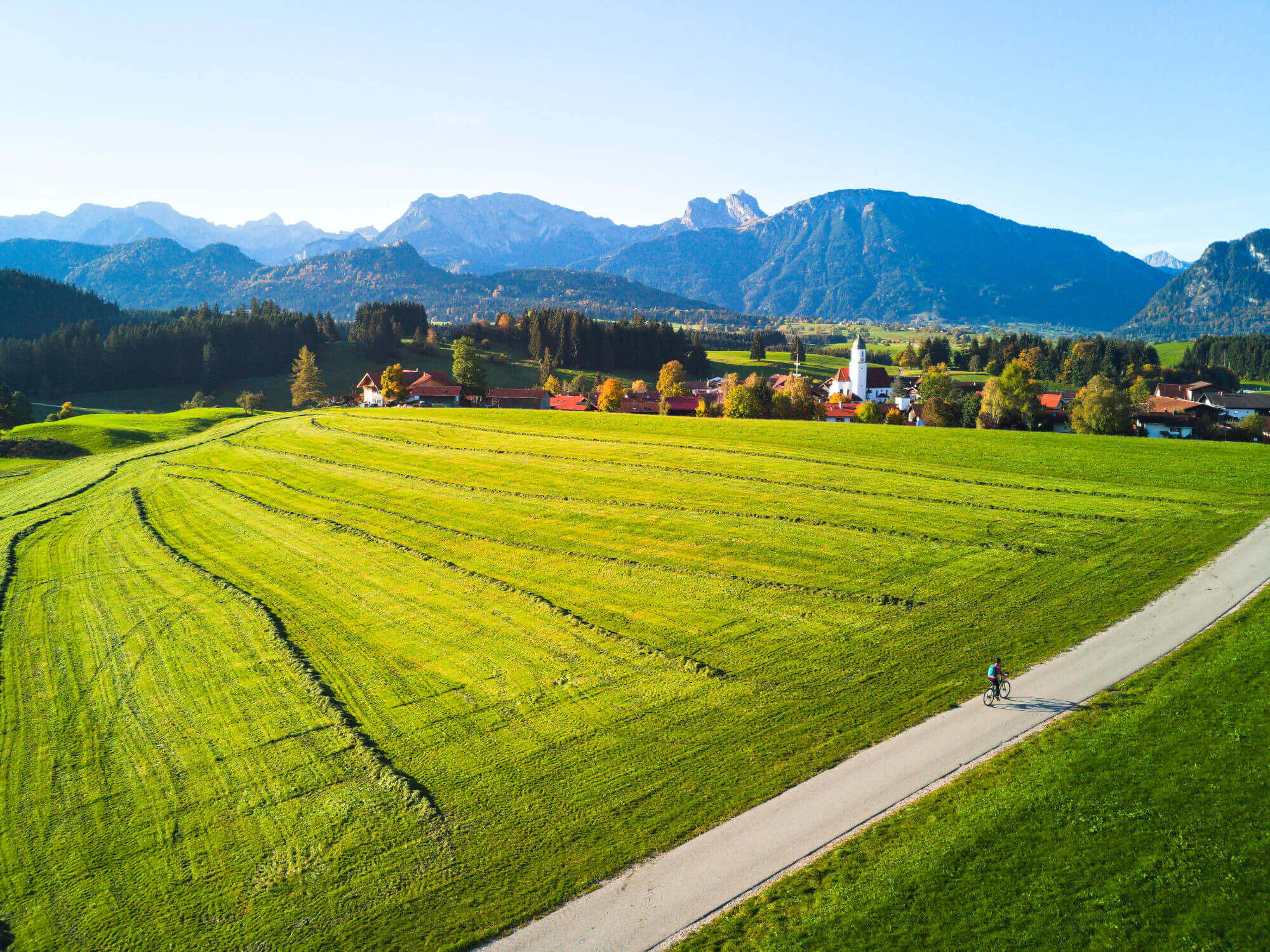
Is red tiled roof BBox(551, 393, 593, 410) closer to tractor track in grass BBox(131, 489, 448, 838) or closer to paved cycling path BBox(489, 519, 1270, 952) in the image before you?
tractor track in grass BBox(131, 489, 448, 838)

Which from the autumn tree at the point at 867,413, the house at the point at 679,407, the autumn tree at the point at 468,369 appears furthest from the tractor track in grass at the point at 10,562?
the autumn tree at the point at 867,413

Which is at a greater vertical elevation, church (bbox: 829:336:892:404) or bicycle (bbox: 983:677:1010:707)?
church (bbox: 829:336:892:404)

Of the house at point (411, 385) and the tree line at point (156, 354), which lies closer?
the house at point (411, 385)

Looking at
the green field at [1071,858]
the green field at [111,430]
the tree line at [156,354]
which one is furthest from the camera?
the tree line at [156,354]

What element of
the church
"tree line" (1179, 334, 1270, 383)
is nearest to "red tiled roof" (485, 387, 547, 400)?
the church

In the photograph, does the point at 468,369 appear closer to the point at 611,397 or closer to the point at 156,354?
the point at 611,397

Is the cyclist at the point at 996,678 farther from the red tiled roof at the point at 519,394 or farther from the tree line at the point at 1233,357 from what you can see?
the tree line at the point at 1233,357
